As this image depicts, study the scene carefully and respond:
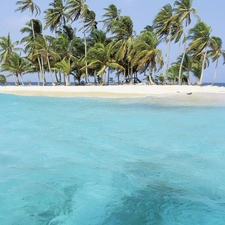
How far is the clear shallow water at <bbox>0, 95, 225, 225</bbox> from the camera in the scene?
317 centimetres

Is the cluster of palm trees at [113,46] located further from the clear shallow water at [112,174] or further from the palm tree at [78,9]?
the clear shallow water at [112,174]

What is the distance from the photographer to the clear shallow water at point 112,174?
3168 mm

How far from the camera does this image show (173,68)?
29.4 meters

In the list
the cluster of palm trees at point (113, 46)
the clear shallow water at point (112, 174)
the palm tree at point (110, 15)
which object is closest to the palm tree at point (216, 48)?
the cluster of palm trees at point (113, 46)

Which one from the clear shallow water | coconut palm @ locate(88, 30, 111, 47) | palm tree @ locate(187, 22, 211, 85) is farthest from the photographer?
coconut palm @ locate(88, 30, 111, 47)

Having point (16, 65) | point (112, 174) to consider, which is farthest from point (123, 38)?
point (112, 174)

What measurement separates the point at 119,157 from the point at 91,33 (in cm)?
2765

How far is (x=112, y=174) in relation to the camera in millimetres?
4422

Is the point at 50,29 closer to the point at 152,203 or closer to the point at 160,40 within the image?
the point at 160,40

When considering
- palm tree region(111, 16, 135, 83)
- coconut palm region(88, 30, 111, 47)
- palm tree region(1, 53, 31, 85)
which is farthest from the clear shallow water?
palm tree region(1, 53, 31, 85)

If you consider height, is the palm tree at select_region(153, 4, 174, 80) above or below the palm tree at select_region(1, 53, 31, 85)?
above

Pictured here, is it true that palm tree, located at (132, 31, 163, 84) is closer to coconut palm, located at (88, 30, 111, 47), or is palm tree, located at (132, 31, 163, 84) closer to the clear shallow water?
coconut palm, located at (88, 30, 111, 47)

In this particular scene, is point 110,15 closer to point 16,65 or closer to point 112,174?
point 16,65

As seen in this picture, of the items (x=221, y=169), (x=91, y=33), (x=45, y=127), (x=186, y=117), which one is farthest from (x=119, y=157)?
(x=91, y=33)
